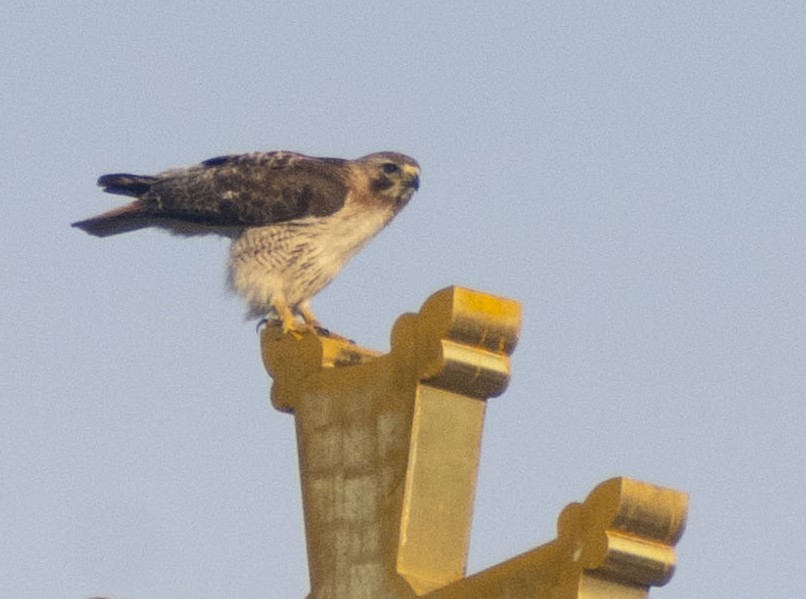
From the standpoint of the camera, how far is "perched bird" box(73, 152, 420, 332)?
44.7ft

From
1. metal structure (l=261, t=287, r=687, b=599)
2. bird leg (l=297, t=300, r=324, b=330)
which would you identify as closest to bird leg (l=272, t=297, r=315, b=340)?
bird leg (l=297, t=300, r=324, b=330)

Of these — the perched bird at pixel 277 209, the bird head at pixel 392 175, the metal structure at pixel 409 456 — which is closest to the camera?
the metal structure at pixel 409 456

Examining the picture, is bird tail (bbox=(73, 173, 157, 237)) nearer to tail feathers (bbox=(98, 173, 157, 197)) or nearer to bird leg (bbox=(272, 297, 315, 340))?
tail feathers (bbox=(98, 173, 157, 197))

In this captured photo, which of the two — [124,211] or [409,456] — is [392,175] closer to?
[124,211]

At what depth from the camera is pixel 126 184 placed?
46.7 ft

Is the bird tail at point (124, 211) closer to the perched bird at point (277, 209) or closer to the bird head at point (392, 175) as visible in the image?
the perched bird at point (277, 209)

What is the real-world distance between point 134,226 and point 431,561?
670cm

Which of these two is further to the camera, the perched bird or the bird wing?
the bird wing

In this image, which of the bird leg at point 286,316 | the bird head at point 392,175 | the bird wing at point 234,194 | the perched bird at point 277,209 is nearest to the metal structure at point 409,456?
the bird leg at point 286,316

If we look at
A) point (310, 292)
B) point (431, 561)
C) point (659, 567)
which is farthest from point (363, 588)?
point (310, 292)

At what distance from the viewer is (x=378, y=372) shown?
8.27 meters

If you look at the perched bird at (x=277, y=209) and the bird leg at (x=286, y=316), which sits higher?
the perched bird at (x=277, y=209)

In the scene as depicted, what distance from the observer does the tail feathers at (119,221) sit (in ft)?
44.7

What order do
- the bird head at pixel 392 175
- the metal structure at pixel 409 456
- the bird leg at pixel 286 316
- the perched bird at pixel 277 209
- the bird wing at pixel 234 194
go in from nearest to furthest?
the metal structure at pixel 409 456 < the bird leg at pixel 286 316 < the perched bird at pixel 277 209 < the bird wing at pixel 234 194 < the bird head at pixel 392 175
